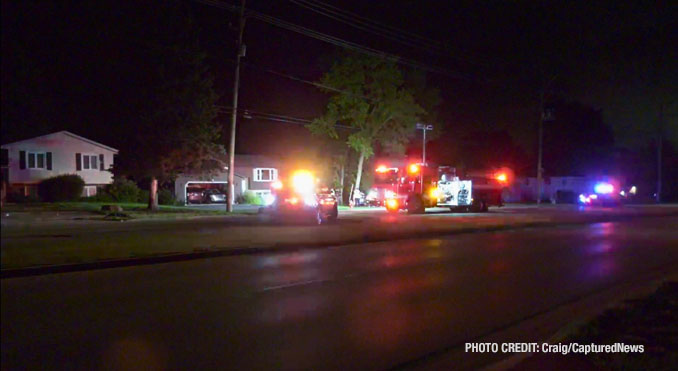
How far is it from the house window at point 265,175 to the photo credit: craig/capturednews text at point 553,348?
53.5m

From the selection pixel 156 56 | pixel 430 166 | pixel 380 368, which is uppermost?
pixel 156 56

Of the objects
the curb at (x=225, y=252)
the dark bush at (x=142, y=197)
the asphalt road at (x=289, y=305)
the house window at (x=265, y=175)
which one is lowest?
the asphalt road at (x=289, y=305)

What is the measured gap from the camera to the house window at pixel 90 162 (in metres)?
41.2

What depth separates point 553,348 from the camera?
20.2ft

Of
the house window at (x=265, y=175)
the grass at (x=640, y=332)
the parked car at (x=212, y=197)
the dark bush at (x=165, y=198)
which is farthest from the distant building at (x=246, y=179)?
the grass at (x=640, y=332)

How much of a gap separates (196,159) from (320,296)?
94.4ft

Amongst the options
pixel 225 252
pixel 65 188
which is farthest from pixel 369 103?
pixel 225 252

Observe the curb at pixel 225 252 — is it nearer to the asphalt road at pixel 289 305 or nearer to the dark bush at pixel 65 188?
the asphalt road at pixel 289 305

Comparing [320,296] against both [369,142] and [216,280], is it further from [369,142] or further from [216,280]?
[369,142]

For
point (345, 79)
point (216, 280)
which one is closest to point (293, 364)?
point (216, 280)

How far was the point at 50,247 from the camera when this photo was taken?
40.6ft

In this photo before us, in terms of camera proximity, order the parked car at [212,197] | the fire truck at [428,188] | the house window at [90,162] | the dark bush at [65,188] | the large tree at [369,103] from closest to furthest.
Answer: the dark bush at [65,188] → the fire truck at [428,188] → the house window at [90,162] → the large tree at [369,103] → the parked car at [212,197]

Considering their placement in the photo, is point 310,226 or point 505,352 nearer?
point 505,352

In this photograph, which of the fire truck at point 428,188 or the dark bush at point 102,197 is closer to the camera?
the fire truck at point 428,188
